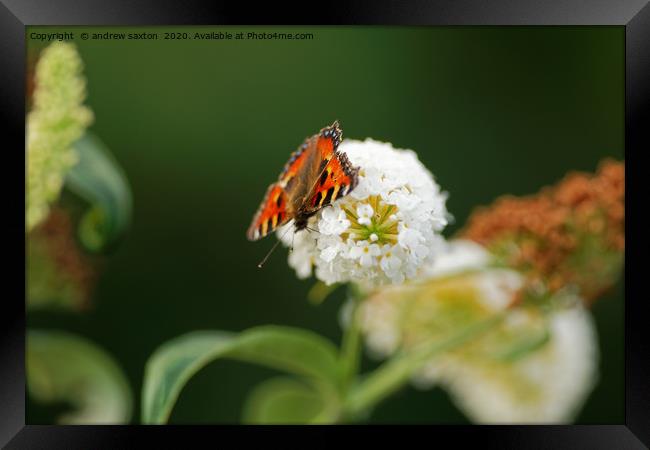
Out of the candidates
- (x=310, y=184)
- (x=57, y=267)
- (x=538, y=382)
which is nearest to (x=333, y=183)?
(x=310, y=184)

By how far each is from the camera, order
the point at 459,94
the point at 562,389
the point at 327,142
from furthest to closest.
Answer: the point at 459,94 < the point at 562,389 < the point at 327,142

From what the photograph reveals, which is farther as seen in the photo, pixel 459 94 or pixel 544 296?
pixel 459 94

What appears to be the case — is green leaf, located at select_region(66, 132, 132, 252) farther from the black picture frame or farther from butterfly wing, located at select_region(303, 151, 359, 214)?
butterfly wing, located at select_region(303, 151, 359, 214)

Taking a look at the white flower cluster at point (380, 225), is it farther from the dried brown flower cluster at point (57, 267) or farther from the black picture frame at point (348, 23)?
the dried brown flower cluster at point (57, 267)

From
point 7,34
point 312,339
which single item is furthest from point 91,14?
point 312,339

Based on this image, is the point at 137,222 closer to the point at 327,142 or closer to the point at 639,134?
the point at 327,142

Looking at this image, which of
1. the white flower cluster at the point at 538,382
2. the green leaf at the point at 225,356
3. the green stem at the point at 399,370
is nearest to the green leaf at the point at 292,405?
the green stem at the point at 399,370
